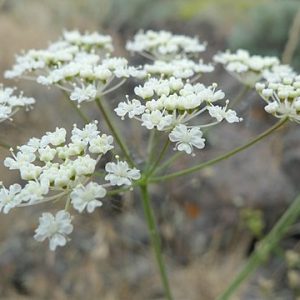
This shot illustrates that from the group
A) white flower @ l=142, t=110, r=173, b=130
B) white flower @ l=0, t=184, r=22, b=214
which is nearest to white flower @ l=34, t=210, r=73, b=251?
white flower @ l=0, t=184, r=22, b=214

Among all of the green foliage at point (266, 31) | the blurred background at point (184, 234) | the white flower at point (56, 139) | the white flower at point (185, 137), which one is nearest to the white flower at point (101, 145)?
the white flower at point (56, 139)

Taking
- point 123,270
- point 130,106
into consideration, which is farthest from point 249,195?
point 130,106

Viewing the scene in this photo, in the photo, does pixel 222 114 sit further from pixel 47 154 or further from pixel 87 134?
pixel 47 154

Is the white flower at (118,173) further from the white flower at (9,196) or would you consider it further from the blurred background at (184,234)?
the blurred background at (184,234)

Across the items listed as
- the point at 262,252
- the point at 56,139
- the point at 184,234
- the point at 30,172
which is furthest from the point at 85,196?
the point at 184,234

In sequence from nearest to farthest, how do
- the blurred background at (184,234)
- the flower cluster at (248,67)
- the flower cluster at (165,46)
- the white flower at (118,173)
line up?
the white flower at (118,173) → the flower cluster at (248,67) → the flower cluster at (165,46) → the blurred background at (184,234)

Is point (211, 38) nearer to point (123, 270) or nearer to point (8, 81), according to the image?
point (8, 81)
